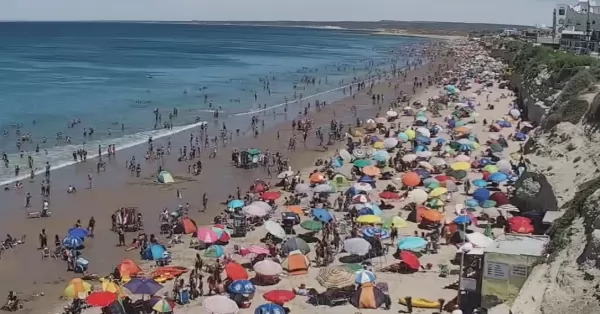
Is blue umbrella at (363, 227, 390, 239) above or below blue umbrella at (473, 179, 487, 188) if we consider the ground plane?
below

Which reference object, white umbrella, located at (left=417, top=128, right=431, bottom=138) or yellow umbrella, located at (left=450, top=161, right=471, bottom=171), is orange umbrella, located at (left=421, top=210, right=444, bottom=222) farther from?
white umbrella, located at (left=417, top=128, right=431, bottom=138)

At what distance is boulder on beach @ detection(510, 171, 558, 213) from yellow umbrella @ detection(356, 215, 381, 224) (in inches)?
233

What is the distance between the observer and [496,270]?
54.5 ft

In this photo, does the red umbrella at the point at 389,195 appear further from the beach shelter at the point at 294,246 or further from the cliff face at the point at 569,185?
the beach shelter at the point at 294,246

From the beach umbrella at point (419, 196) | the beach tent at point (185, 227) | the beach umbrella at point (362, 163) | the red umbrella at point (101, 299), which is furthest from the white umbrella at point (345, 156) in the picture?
the red umbrella at point (101, 299)

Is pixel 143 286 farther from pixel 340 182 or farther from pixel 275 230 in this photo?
pixel 340 182

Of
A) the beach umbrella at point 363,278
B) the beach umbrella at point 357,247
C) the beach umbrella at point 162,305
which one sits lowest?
the beach umbrella at point 162,305

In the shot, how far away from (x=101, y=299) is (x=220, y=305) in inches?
125

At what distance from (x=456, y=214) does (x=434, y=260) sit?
436 centimetres

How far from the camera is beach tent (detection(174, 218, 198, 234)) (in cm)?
2461

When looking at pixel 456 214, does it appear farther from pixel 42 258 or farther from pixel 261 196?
pixel 42 258

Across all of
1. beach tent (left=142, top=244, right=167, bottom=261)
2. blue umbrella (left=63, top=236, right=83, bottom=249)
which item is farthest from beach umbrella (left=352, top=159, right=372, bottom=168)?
blue umbrella (left=63, top=236, right=83, bottom=249)

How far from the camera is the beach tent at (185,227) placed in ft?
80.7

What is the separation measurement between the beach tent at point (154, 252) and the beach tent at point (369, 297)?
7258mm
